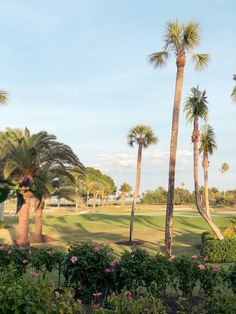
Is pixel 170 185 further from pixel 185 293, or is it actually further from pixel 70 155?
pixel 185 293

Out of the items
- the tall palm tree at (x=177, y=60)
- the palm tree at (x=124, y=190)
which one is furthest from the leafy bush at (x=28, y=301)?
the palm tree at (x=124, y=190)

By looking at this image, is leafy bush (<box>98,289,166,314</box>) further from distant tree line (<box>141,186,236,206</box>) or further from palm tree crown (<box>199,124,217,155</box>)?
distant tree line (<box>141,186,236,206</box>)

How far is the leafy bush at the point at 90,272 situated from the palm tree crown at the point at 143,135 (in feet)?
67.8

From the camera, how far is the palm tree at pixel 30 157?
70.0 feet

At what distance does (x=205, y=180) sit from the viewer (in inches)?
958

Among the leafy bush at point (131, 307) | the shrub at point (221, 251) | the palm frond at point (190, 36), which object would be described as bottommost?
the shrub at point (221, 251)

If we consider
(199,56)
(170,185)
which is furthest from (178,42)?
(170,185)

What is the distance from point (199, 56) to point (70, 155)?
9.63 metres

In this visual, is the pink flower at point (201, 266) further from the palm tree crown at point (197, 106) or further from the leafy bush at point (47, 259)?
the palm tree crown at point (197, 106)

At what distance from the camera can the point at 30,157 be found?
70.8 feet

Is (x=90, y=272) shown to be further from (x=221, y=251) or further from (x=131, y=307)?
(x=221, y=251)

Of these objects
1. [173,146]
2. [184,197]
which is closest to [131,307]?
[173,146]

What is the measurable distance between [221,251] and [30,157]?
1056 cm

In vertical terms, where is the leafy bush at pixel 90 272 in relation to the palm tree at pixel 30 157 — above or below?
below
